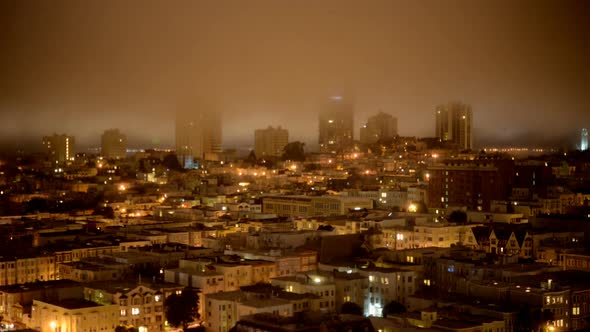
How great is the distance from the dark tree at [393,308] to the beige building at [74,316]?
12.2 feet

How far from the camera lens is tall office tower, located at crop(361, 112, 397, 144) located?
52656mm

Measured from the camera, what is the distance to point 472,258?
15008 mm

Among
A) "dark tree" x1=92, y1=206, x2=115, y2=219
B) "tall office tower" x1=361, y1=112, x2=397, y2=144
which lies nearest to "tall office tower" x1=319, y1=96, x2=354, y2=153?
"tall office tower" x1=361, y1=112, x2=397, y2=144

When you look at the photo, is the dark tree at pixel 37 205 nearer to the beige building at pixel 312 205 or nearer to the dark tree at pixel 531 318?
the beige building at pixel 312 205

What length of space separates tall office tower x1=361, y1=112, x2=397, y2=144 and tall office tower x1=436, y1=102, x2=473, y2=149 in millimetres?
6186

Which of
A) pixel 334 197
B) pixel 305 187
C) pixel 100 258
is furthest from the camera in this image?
pixel 305 187

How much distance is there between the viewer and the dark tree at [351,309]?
12.4m

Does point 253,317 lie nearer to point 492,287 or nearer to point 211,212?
point 492,287

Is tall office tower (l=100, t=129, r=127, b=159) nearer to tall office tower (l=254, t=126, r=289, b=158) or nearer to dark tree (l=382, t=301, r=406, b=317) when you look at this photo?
tall office tower (l=254, t=126, r=289, b=158)

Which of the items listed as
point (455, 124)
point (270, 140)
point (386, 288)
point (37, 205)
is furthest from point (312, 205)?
point (270, 140)

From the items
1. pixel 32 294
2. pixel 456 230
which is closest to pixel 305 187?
pixel 456 230

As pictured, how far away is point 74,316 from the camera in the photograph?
11.8 meters

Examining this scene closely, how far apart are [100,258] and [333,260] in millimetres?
4124

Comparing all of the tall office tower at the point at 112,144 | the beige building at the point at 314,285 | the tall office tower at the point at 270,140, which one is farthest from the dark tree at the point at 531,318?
the tall office tower at the point at 112,144
